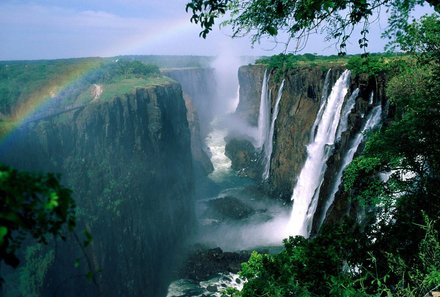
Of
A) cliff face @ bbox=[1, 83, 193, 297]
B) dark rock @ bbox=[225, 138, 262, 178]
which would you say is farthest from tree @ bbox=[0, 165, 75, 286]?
dark rock @ bbox=[225, 138, 262, 178]

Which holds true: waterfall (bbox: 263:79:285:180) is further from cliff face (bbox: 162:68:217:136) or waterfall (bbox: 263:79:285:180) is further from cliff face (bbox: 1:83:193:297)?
cliff face (bbox: 162:68:217:136)

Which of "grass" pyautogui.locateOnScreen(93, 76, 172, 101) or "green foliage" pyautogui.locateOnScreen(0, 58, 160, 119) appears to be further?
"green foliage" pyautogui.locateOnScreen(0, 58, 160, 119)

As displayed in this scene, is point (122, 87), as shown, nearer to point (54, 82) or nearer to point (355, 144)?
point (54, 82)

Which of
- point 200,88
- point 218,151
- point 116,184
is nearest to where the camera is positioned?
point 116,184

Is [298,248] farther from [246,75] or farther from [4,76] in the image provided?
[246,75]

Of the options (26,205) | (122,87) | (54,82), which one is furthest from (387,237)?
(54,82)
